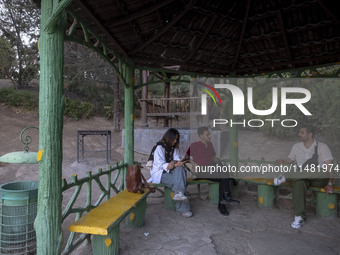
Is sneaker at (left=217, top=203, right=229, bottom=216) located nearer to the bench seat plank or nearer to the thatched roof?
the bench seat plank

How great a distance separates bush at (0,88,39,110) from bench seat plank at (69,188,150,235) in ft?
55.3

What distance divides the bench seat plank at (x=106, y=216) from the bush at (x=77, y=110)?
53.3 feet

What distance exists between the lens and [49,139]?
2.41 metres

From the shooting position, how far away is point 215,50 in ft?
18.3

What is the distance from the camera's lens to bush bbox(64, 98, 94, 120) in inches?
727

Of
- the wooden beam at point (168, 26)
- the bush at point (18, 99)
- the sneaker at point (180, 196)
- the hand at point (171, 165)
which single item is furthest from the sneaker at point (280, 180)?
the bush at point (18, 99)

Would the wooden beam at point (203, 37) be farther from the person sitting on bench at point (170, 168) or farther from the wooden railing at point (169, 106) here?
the wooden railing at point (169, 106)

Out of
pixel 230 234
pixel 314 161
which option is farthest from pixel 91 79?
pixel 230 234

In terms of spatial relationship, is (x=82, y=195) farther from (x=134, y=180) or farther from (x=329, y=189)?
(x=329, y=189)

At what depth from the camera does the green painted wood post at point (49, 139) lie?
93.7 inches

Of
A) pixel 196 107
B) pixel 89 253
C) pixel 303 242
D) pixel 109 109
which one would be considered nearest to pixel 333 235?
pixel 303 242

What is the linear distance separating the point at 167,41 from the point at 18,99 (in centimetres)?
1643

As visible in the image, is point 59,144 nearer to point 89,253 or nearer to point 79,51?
point 89,253

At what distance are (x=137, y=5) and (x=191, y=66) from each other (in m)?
2.26
